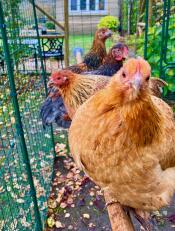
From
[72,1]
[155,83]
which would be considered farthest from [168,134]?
[72,1]

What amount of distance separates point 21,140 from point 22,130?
10 cm

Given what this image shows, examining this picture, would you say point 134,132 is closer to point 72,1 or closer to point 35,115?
point 35,115

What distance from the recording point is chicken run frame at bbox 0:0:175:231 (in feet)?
7.32

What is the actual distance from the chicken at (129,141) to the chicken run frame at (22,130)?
614 millimetres

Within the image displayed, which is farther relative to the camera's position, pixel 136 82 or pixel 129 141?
pixel 129 141

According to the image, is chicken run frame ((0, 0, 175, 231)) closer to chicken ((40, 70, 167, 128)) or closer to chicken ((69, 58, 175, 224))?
chicken ((40, 70, 167, 128))

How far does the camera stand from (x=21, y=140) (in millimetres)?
2105

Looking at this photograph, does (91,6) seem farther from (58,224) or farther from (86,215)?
(58,224)

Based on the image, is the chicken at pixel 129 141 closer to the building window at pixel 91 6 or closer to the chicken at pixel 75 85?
the chicken at pixel 75 85

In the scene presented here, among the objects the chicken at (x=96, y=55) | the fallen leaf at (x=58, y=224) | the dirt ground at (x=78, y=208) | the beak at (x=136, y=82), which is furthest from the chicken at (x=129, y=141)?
the chicken at (x=96, y=55)

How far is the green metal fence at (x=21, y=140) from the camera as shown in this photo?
92.0 inches

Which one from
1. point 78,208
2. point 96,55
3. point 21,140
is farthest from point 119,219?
point 96,55

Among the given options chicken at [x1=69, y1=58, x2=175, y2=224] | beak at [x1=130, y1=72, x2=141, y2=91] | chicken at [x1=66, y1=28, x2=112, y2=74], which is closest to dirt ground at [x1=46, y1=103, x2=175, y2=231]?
chicken at [x1=69, y1=58, x2=175, y2=224]

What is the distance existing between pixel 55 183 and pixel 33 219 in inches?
35.9
